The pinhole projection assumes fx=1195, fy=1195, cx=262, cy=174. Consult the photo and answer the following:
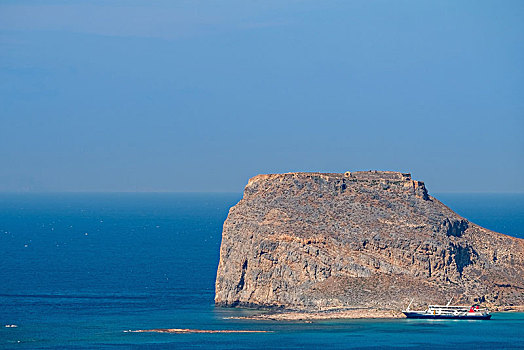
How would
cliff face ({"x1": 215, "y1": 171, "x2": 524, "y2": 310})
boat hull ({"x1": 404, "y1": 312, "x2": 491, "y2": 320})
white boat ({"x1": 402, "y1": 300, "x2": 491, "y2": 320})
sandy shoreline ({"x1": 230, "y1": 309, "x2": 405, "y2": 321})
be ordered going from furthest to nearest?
1. cliff face ({"x1": 215, "y1": 171, "x2": 524, "y2": 310})
2. white boat ({"x1": 402, "y1": 300, "x2": 491, "y2": 320})
3. boat hull ({"x1": 404, "y1": 312, "x2": 491, "y2": 320})
4. sandy shoreline ({"x1": 230, "y1": 309, "x2": 405, "y2": 321})

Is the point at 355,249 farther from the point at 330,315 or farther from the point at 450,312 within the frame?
the point at 450,312

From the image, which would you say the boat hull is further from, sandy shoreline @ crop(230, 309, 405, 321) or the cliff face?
the cliff face

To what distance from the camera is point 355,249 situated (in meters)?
135

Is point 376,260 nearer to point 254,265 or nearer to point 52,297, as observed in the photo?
point 254,265

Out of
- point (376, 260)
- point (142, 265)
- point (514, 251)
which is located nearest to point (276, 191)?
point (376, 260)

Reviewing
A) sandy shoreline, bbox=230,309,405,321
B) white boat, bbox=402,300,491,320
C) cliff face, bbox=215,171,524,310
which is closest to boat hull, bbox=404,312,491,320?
white boat, bbox=402,300,491,320

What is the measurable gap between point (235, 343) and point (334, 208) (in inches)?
1277

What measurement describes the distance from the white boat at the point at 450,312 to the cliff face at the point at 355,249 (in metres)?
1.55

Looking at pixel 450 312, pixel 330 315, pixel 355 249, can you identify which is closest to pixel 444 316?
pixel 450 312

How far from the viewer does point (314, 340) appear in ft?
372

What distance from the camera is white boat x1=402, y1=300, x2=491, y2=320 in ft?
419

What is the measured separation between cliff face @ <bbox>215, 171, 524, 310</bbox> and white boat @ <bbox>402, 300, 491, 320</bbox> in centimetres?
155

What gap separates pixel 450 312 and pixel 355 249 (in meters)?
12.9

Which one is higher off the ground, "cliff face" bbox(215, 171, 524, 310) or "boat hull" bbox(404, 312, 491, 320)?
"cliff face" bbox(215, 171, 524, 310)
